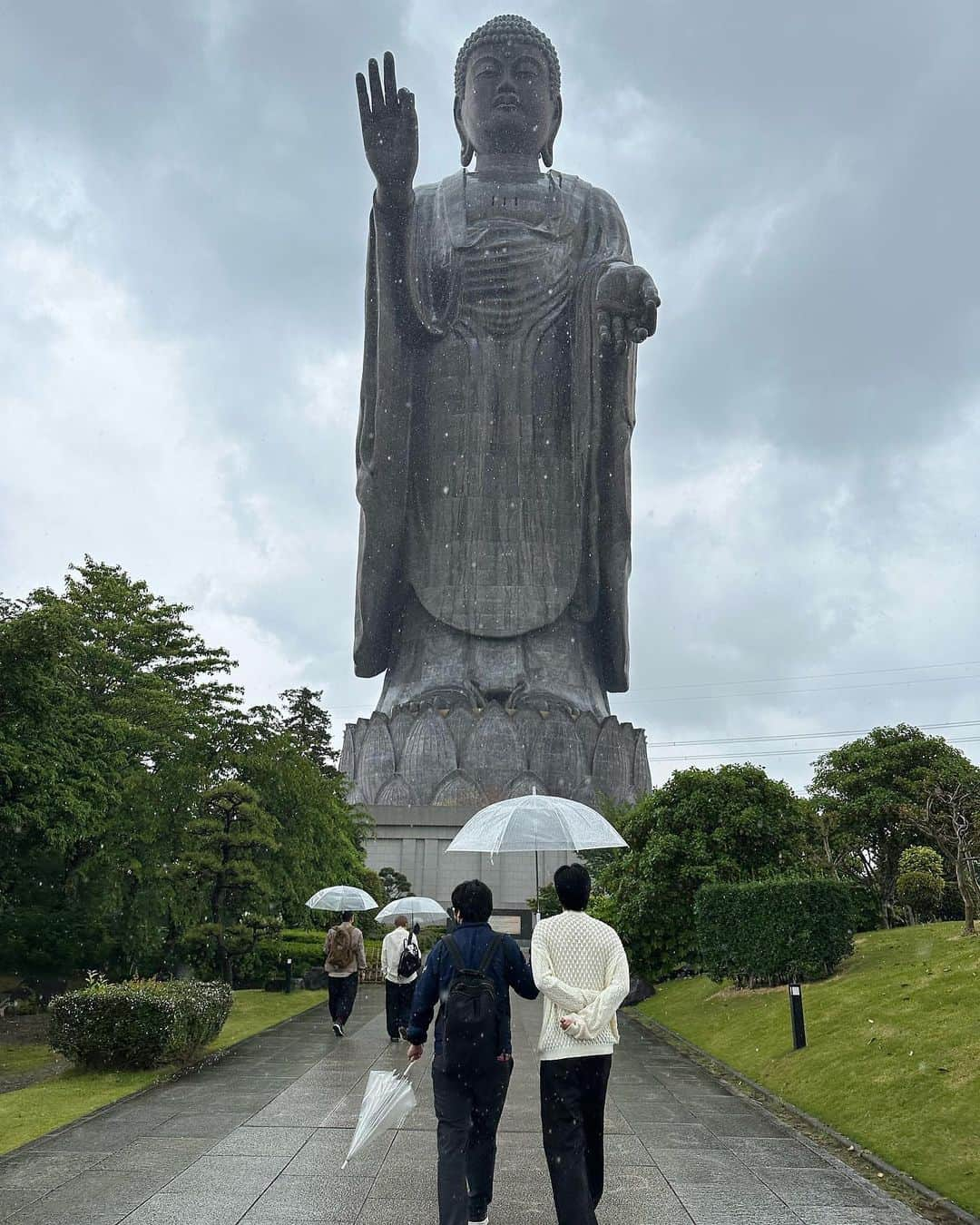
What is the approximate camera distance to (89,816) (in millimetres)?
12922

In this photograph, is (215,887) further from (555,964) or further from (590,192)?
(590,192)

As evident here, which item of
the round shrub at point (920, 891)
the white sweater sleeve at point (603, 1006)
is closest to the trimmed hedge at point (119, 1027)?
the white sweater sleeve at point (603, 1006)

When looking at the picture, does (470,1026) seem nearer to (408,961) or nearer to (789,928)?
(408,961)

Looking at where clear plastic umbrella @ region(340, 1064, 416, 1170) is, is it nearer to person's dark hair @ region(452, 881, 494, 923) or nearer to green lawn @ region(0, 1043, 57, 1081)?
person's dark hair @ region(452, 881, 494, 923)

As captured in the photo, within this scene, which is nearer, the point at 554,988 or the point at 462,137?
the point at 554,988

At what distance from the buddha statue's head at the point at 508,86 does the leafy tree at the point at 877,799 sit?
1827cm

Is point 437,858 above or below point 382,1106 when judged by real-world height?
above

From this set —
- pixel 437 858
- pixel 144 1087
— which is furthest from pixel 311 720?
pixel 144 1087

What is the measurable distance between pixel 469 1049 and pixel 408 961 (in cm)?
555

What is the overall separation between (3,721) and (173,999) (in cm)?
471

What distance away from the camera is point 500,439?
93.0 feet

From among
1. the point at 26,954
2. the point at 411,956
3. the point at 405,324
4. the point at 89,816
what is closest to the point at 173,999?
the point at 411,956

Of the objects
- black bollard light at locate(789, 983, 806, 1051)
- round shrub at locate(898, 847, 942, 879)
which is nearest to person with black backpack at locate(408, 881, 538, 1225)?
black bollard light at locate(789, 983, 806, 1051)

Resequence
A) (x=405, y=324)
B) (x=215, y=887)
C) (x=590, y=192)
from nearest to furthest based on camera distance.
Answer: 1. (x=215, y=887)
2. (x=405, y=324)
3. (x=590, y=192)
